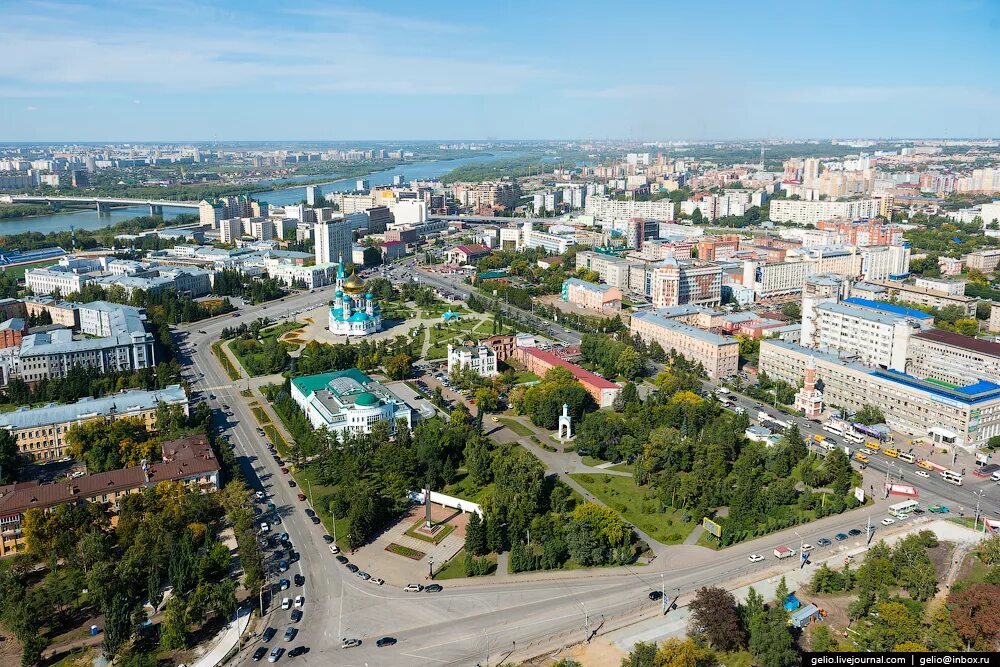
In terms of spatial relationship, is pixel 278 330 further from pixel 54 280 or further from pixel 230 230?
pixel 230 230

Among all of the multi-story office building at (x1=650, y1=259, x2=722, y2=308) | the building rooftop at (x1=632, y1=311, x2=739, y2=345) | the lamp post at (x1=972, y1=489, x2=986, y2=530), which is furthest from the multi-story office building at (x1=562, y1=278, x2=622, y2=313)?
the lamp post at (x1=972, y1=489, x2=986, y2=530)

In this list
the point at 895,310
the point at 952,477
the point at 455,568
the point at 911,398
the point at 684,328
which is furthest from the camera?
the point at 895,310

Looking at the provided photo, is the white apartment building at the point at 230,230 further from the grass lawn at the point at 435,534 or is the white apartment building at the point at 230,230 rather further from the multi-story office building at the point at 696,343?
the grass lawn at the point at 435,534

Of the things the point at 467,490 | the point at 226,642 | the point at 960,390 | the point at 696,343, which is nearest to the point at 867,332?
the point at 696,343

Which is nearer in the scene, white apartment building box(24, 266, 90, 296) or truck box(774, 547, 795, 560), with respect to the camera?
truck box(774, 547, 795, 560)

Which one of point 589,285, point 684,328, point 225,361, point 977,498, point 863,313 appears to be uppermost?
point 863,313

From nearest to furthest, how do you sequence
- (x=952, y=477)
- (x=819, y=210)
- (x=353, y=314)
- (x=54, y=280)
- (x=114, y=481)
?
(x=114, y=481) < (x=952, y=477) < (x=353, y=314) < (x=54, y=280) < (x=819, y=210)

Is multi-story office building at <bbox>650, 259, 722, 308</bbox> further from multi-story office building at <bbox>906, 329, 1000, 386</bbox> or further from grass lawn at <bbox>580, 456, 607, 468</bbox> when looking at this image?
grass lawn at <bbox>580, 456, 607, 468</bbox>

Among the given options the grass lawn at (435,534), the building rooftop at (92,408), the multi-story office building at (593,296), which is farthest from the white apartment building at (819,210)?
the building rooftop at (92,408)
